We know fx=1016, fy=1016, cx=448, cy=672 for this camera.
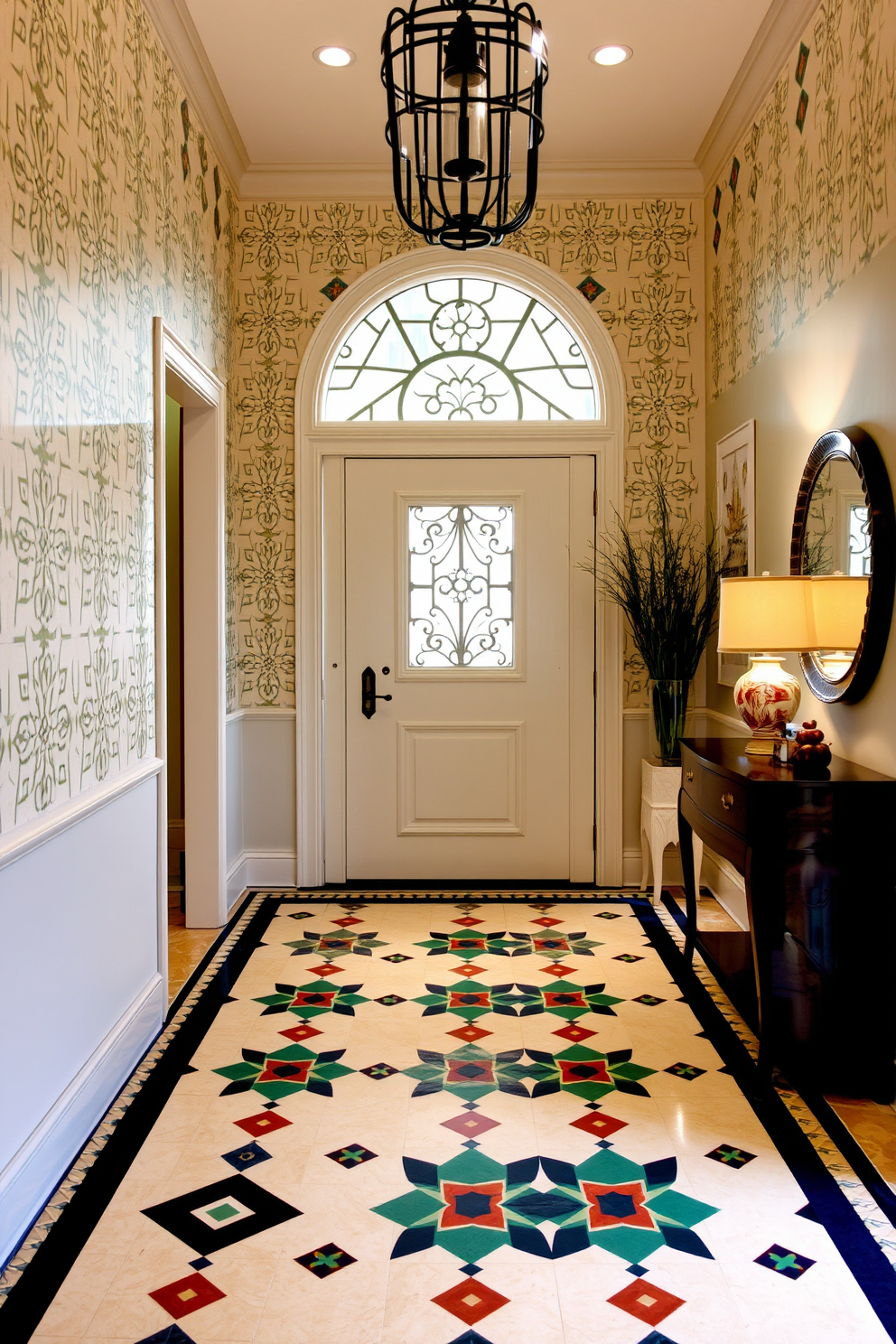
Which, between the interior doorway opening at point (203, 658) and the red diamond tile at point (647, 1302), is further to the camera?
the interior doorway opening at point (203, 658)

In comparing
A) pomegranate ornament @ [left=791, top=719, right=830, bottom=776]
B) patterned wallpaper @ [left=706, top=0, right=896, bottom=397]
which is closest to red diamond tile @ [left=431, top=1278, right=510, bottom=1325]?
pomegranate ornament @ [left=791, top=719, right=830, bottom=776]

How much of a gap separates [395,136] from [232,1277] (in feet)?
7.12

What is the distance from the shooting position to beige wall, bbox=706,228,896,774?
2646 millimetres

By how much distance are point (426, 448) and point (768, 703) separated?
87.0 inches

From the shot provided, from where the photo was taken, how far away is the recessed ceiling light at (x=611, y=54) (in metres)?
3.63

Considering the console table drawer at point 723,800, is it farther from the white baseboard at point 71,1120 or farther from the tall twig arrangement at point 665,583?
the white baseboard at point 71,1120

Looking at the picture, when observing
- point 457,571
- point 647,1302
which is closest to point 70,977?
point 647,1302

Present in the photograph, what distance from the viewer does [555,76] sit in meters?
3.83

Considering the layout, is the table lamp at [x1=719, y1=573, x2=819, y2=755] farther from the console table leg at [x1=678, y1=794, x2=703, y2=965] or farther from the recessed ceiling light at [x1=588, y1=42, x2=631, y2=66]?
the recessed ceiling light at [x1=588, y1=42, x2=631, y2=66]

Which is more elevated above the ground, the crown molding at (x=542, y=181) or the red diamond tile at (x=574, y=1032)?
the crown molding at (x=542, y=181)

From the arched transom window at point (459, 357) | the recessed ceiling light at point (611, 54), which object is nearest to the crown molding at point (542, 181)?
the arched transom window at point (459, 357)

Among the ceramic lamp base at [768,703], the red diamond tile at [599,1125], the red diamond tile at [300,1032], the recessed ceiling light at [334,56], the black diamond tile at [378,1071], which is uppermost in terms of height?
the recessed ceiling light at [334,56]

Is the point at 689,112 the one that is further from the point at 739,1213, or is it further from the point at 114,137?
the point at 739,1213

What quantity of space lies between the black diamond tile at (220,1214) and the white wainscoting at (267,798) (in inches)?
98.9
